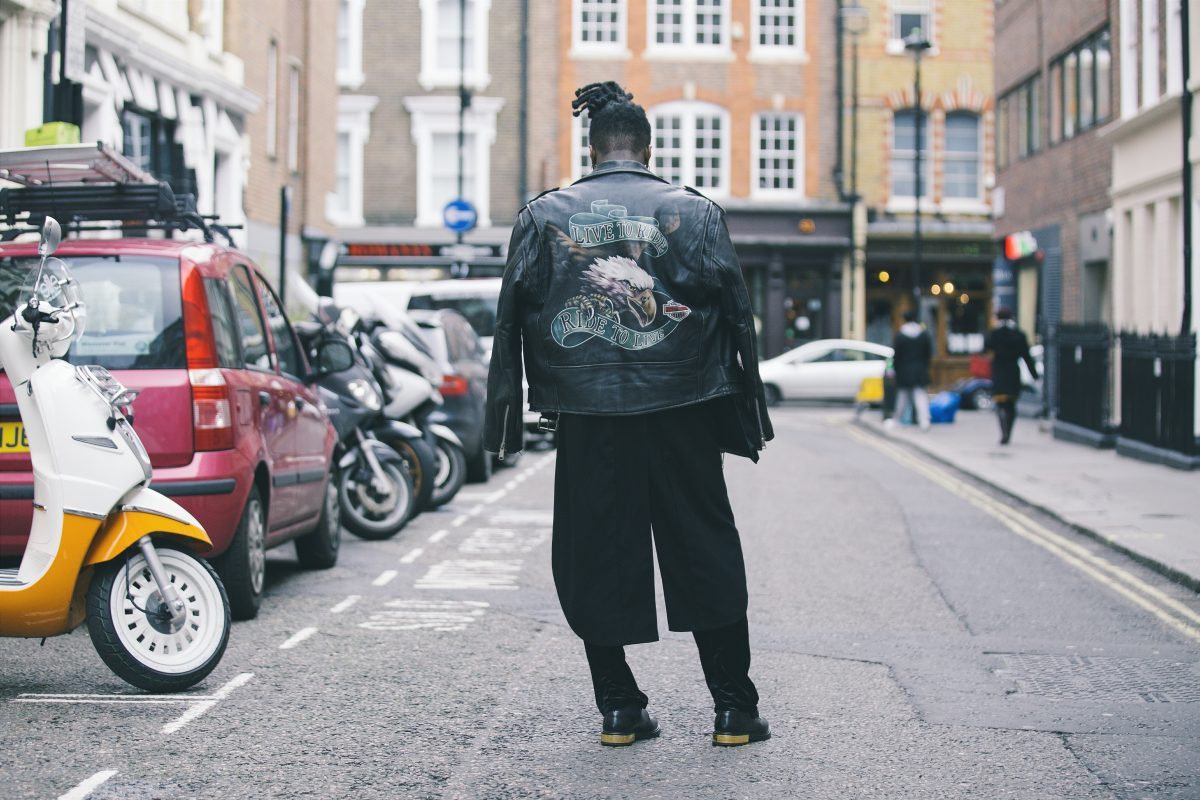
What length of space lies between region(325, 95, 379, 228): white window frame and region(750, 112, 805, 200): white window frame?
9.49 meters

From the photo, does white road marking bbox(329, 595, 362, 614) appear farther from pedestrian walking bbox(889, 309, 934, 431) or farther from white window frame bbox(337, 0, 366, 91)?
white window frame bbox(337, 0, 366, 91)

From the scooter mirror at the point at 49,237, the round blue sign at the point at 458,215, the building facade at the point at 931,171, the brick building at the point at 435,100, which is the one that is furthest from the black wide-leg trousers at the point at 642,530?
the building facade at the point at 931,171

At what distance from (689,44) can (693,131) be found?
220 cm

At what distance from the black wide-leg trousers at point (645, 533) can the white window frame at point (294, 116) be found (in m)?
24.7

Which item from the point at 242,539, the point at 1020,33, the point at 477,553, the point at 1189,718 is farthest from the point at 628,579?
the point at 1020,33

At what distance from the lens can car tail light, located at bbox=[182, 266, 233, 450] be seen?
754cm

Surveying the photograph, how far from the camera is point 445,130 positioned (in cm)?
4081

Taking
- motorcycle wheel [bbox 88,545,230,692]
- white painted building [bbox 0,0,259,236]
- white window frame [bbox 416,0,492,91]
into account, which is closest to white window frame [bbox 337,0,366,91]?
white window frame [bbox 416,0,492,91]

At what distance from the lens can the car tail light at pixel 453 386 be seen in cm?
1530

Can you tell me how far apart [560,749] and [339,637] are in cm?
251

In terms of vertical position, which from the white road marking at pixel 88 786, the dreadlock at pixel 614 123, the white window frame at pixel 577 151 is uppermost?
the white window frame at pixel 577 151

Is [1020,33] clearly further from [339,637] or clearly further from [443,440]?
[339,637]

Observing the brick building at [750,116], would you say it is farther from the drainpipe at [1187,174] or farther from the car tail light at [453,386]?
the car tail light at [453,386]

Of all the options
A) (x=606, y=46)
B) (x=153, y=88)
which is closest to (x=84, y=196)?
(x=153, y=88)
